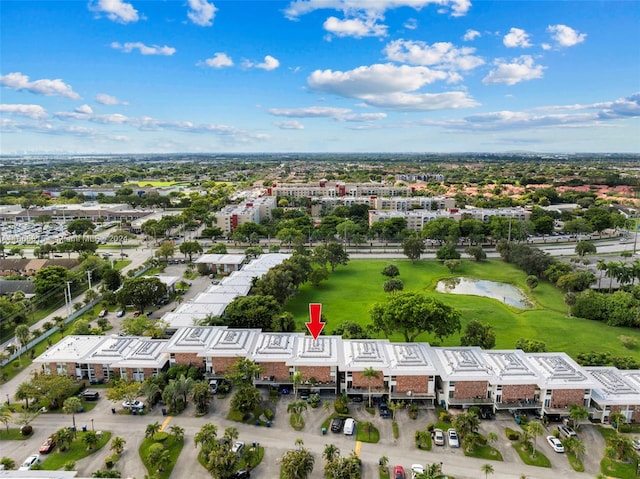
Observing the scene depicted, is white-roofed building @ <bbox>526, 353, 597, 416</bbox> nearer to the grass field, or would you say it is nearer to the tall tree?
the tall tree

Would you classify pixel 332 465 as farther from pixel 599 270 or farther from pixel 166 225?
pixel 166 225

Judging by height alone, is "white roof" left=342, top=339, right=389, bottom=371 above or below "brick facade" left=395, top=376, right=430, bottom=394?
above

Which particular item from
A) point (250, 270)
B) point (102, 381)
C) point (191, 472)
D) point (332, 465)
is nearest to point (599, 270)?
point (250, 270)

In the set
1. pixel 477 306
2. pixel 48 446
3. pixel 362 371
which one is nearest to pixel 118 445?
pixel 48 446

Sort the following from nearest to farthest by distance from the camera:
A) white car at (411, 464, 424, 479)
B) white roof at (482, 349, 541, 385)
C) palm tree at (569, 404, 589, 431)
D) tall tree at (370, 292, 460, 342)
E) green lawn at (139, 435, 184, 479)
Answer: white car at (411, 464, 424, 479), green lawn at (139, 435, 184, 479), palm tree at (569, 404, 589, 431), white roof at (482, 349, 541, 385), tall tree at (370, 292, 460, 342)

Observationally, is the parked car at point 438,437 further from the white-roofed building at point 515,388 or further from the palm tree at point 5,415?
the palm tree at point 5,415

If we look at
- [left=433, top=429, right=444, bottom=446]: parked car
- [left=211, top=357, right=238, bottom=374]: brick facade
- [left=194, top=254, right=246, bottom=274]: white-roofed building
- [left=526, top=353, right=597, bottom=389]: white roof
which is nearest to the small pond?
[left=526, top=353, right=597, bottom=389]: white roof

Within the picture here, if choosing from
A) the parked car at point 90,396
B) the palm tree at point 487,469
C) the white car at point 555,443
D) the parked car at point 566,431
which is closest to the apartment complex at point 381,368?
the parked car at point 566,431

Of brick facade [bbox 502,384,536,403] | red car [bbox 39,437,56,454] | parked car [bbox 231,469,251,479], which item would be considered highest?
brick facade [bbox 502,384,536,403]
